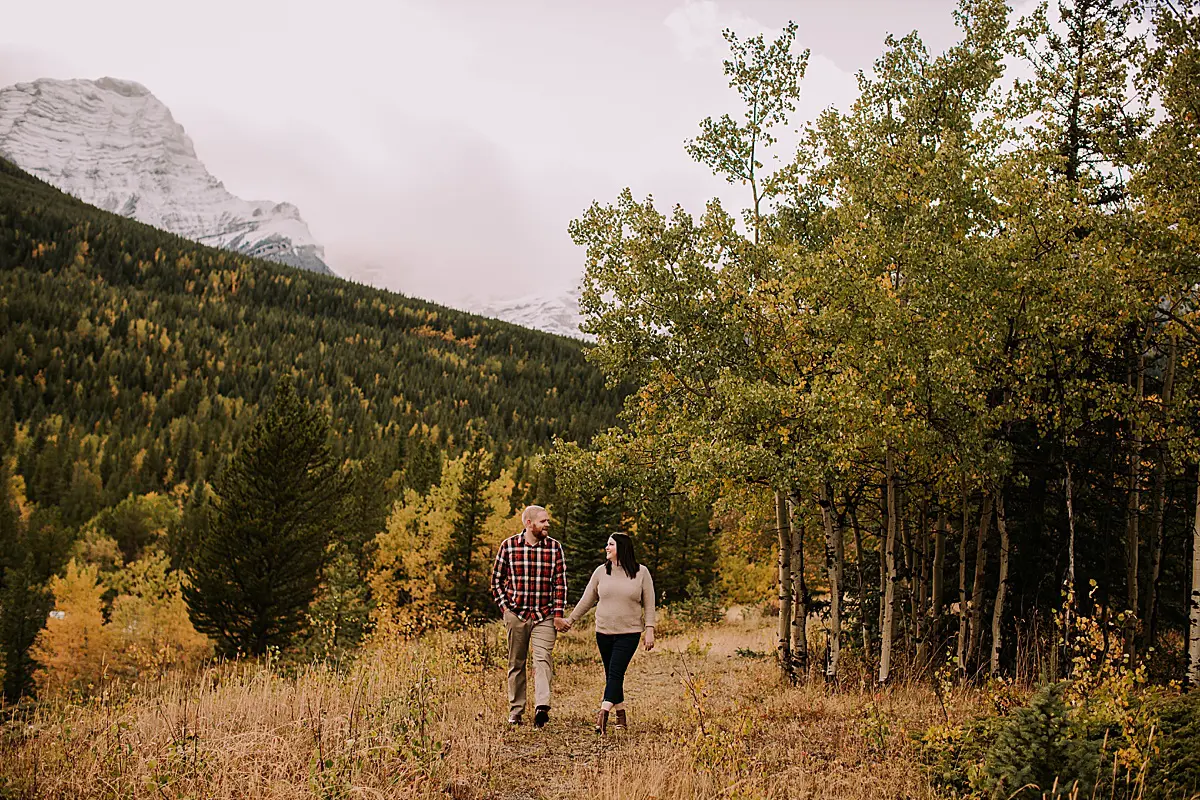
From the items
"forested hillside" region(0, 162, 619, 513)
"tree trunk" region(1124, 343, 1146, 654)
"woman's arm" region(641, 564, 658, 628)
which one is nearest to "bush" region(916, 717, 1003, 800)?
"woman's arm" region(641, 564, 658, 628)

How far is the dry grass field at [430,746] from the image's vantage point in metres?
5.05

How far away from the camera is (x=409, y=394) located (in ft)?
444

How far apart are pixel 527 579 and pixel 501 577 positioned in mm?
277

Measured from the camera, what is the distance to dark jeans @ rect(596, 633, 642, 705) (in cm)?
737

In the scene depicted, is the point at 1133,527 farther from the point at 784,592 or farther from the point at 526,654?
the point at 526,654

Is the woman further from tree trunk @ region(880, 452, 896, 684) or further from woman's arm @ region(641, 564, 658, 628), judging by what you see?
tree trunk @ region(880, 452, 896, 684)

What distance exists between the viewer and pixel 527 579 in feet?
24.6

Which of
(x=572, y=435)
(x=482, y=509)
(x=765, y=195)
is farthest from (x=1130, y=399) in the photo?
(x=572, y=435)

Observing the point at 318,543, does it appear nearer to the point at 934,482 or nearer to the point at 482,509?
the point at 482,509

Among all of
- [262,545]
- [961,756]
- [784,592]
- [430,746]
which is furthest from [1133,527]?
[262,545]

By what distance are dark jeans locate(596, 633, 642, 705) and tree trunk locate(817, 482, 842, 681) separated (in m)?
4.66

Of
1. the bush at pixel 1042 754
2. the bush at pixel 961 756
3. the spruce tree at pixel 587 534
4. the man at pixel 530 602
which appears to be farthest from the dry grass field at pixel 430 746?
the spruce tree at pixel 587 534

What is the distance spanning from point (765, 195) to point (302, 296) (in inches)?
7694

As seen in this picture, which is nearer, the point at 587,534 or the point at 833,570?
the point at 833,570
